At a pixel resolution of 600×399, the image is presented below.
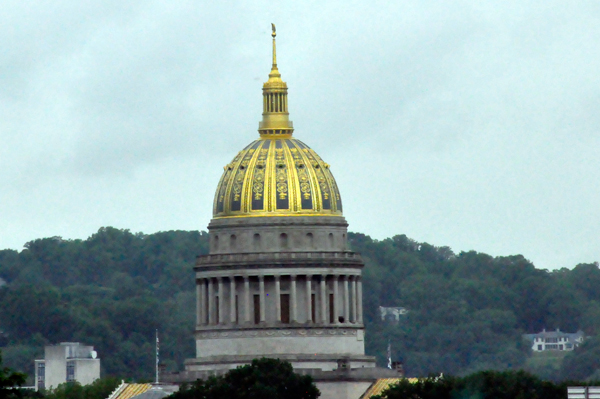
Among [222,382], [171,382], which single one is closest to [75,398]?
[171,382]

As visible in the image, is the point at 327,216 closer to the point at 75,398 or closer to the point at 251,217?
the point at 251,217

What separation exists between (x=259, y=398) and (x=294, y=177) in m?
17.6

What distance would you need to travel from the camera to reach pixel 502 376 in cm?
16988

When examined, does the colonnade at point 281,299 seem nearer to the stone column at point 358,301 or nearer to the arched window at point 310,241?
the stone column at point 358,301

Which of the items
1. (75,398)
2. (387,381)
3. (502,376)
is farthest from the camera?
(75,398)

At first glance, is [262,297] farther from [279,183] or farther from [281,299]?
[279,183]

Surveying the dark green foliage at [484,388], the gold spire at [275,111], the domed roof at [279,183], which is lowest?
the dark green foliage at [484,388]

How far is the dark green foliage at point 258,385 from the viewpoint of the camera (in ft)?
564

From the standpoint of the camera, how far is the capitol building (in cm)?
18462

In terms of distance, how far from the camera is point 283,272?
185 metres

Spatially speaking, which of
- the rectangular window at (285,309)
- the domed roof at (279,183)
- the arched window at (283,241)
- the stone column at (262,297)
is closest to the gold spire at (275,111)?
the domed roof at (279,183)

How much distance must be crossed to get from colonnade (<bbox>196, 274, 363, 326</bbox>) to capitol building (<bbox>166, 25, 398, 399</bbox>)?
6 cm

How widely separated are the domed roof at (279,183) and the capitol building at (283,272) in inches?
2.3

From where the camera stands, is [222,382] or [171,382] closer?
[222,382]
